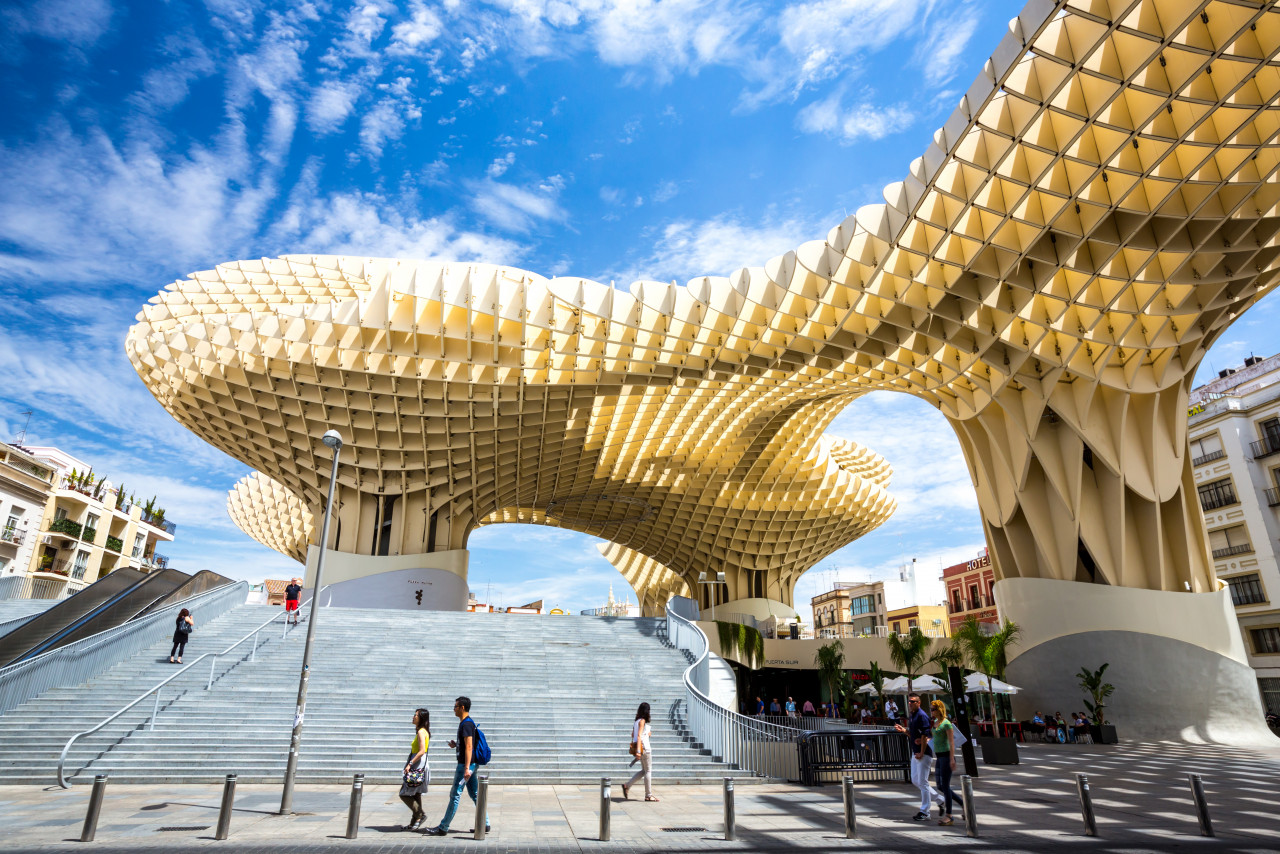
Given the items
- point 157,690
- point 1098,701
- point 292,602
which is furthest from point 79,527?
point 1098,701

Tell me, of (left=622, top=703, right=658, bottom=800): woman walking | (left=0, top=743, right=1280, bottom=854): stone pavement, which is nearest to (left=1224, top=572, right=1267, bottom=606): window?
(left=0, top=743, right=1280, bottom=854): stone pavement

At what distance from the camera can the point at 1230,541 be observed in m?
38.3

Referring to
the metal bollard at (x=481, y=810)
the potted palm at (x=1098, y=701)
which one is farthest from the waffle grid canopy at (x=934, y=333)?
the metal bollard at (x=481, y=810)

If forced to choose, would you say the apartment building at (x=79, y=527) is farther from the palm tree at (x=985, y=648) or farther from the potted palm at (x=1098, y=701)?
the potted palm at (x=1098, y=701)

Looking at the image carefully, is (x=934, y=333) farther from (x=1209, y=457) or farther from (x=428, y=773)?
(x=1209, y=457)

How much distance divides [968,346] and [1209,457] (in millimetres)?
23427

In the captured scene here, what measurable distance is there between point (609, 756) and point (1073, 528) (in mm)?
21467

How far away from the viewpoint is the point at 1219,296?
73.9 ft

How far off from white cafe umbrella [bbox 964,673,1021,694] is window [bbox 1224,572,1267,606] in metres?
21.3

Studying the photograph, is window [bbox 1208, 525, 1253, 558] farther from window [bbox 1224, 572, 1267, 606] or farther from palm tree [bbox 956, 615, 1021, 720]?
palm tree [bbox 956, 615, 1021, 720]

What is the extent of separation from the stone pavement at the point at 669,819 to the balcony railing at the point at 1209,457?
3283cm

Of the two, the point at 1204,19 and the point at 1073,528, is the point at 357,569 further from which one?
the point at 1204,19

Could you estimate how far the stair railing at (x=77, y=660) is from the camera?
13.9m

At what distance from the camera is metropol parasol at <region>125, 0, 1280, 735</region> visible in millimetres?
16922
